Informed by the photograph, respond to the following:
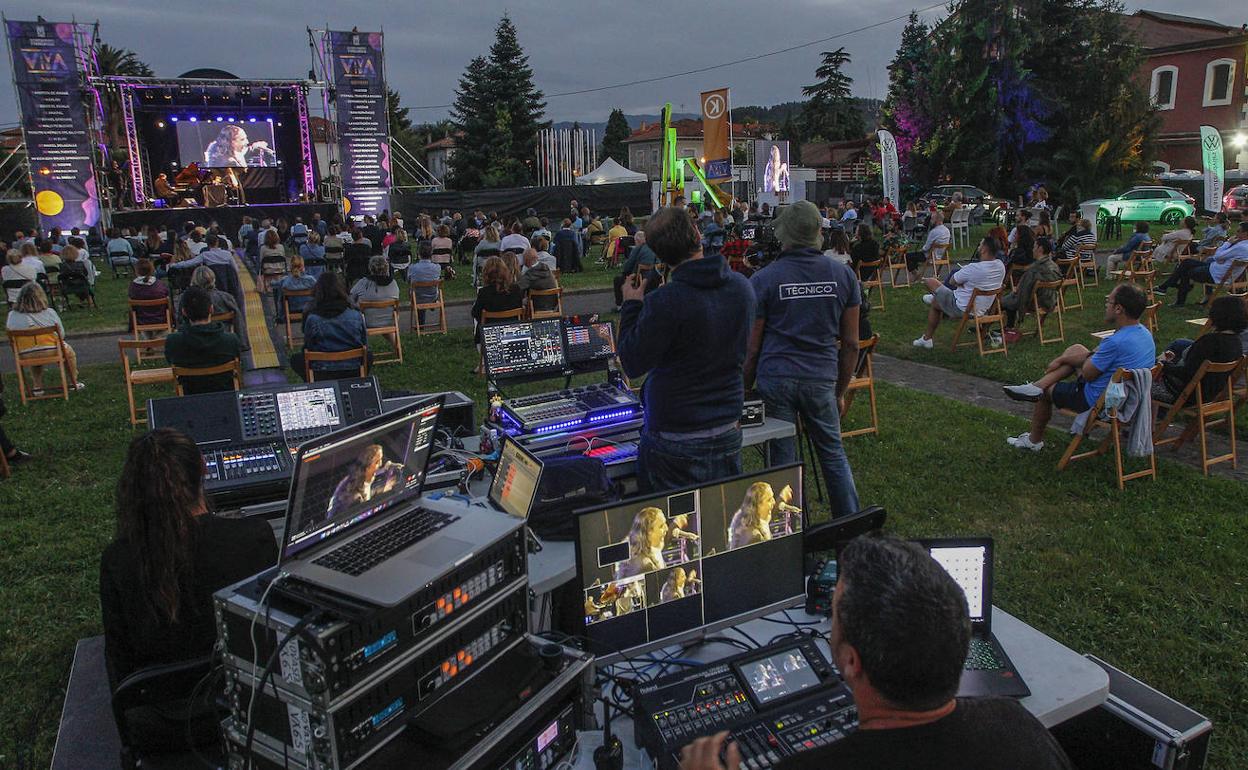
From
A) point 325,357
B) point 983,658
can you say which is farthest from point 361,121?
point 983,658

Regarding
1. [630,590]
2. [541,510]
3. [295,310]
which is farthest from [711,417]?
[295,310]

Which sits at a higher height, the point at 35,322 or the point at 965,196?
the point at 965,196

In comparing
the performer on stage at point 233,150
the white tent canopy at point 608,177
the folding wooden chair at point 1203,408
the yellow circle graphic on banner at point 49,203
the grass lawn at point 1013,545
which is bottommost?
the grass lawn at point 1013,545

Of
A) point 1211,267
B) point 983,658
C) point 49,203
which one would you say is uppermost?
point 49,203

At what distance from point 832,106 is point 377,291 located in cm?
5570

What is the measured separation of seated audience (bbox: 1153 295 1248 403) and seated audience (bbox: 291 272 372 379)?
6.59 m

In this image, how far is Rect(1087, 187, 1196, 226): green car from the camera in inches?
Answer: 920

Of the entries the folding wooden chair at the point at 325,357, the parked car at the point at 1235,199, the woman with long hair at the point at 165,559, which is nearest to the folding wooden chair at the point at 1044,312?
the folding wooden chair at the point at 325,357

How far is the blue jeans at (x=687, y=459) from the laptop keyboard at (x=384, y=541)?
4.06ft

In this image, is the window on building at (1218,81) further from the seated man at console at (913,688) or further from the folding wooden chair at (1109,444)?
the seated man at console at (913,688)

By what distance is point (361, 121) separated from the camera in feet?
83.9

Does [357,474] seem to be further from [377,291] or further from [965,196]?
[965,196]

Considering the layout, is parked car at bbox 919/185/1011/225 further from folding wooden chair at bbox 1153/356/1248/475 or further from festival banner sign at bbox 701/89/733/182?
folding wooden chair at bbox 1153/356/1248/475

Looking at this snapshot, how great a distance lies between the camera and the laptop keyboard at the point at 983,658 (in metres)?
2.47
